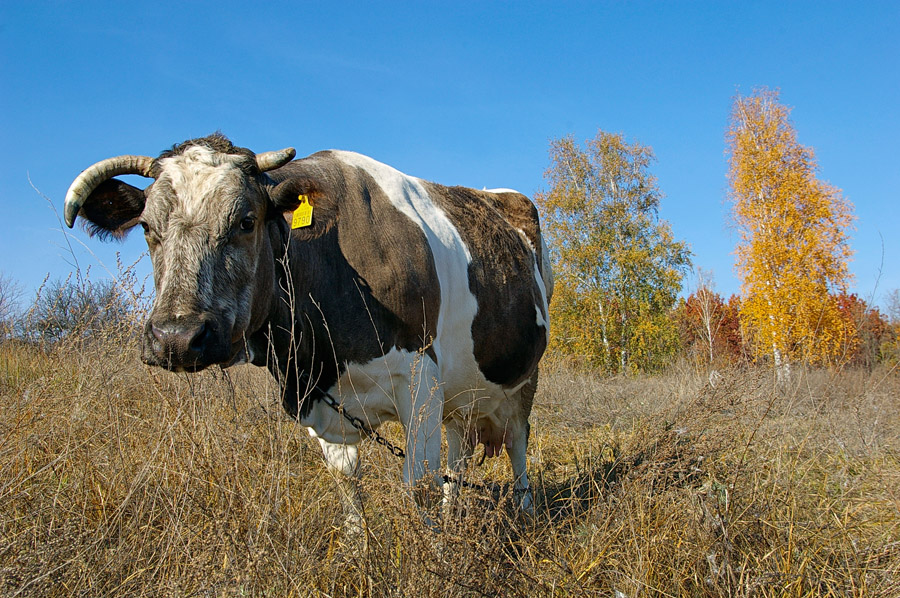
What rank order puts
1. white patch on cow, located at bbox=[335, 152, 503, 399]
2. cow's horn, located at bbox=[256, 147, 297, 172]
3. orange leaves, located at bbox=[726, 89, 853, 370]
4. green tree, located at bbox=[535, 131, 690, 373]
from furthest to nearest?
green tree, located at bbox=[535, 131, 690, 373]
orange leaves, located at bbox=[726, 89, 853, 370]
white patch on cow, located at bbox=[335, 152, 503, 399]
cow's horn, located at bbox=[256, 147, 297, 172]

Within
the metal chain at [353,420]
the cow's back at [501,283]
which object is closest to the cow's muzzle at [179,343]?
the metal chain at [353,420]

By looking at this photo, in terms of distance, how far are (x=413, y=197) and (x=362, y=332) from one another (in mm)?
1248

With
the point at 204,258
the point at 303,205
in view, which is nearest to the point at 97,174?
the point at 204,258

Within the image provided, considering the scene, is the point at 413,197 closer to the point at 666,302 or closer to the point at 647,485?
the point at 647,485

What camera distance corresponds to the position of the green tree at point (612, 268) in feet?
76.1

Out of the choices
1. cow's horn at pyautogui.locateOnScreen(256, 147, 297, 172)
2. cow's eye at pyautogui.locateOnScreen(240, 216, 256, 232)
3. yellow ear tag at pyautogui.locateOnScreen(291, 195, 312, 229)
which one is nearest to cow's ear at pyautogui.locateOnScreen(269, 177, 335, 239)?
yellow ear tag at pyautogui.locateOnScreen(291, 195, 312, 229)

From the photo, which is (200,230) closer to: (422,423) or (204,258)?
(204,258)

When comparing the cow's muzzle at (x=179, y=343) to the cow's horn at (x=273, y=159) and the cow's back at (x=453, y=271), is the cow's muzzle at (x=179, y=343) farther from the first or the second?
the cow's horn at (x=273, y=159)

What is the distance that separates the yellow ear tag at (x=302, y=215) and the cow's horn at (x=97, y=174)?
2.47 feet

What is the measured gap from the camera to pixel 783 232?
17781 mm

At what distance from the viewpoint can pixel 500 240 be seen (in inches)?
198

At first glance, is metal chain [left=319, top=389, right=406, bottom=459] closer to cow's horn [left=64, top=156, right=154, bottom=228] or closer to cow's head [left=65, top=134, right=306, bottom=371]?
cow's head [left=65, top=134, right=306, bottom=371]

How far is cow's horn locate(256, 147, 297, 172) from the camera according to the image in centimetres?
325

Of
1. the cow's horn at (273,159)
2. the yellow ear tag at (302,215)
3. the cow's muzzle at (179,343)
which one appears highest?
the cow's horn at (273,159)
